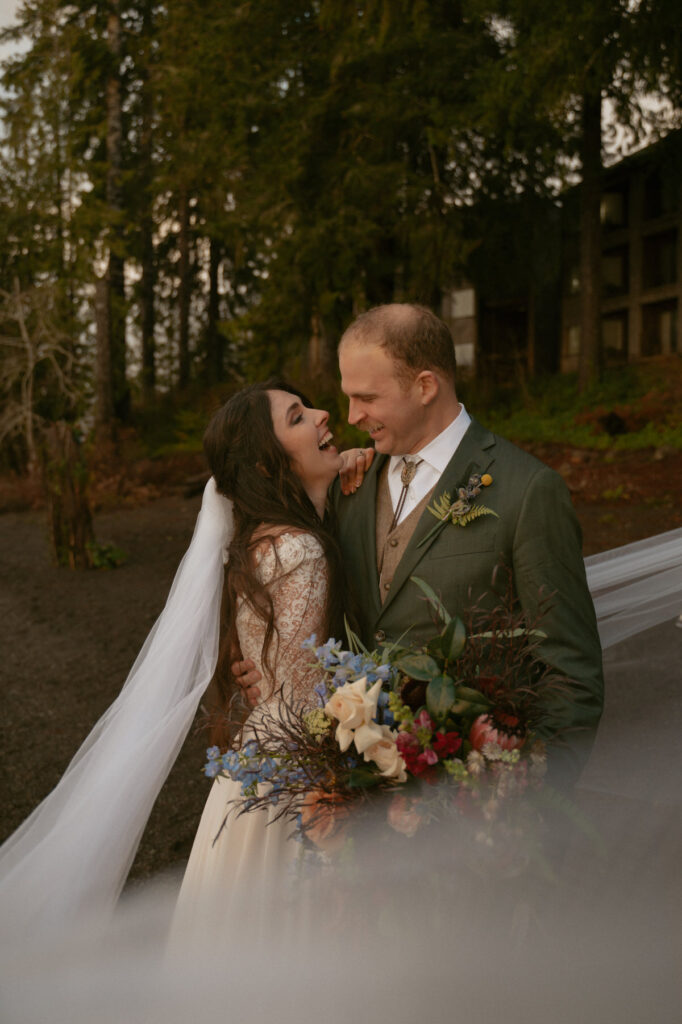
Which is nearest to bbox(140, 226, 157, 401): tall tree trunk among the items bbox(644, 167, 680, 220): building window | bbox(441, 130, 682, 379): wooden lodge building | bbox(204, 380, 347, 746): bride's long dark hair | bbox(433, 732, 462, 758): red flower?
bbox(441, 130, 682, 379): wooden lodge building

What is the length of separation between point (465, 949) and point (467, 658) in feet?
1.81

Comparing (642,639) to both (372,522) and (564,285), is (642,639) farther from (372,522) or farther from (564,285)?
(564,285)

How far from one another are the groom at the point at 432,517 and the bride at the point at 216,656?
0.15 metres

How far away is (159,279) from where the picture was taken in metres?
30.8

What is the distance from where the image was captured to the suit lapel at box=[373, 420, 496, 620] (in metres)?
2.64

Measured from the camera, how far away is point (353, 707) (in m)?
1.88

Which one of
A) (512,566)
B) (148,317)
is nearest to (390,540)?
(512,566)

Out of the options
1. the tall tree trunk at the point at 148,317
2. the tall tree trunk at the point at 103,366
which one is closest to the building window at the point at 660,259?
the tall tree trunk at the point at 103,366

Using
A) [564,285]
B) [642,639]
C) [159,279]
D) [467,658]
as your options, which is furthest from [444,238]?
[159,279]

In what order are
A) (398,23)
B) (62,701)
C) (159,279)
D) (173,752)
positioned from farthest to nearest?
(159,279) < (398,23) < (62,701) < (173,752)

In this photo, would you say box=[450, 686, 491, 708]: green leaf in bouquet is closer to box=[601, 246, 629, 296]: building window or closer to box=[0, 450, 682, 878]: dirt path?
box=[0, 450, 682, 878]: dirt path

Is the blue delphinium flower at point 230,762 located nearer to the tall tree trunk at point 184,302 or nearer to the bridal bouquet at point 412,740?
the bridal bouquet at point 412,740

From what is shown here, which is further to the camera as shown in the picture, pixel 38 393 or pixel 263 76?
pixel 38 393

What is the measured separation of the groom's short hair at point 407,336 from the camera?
273 centimetres
